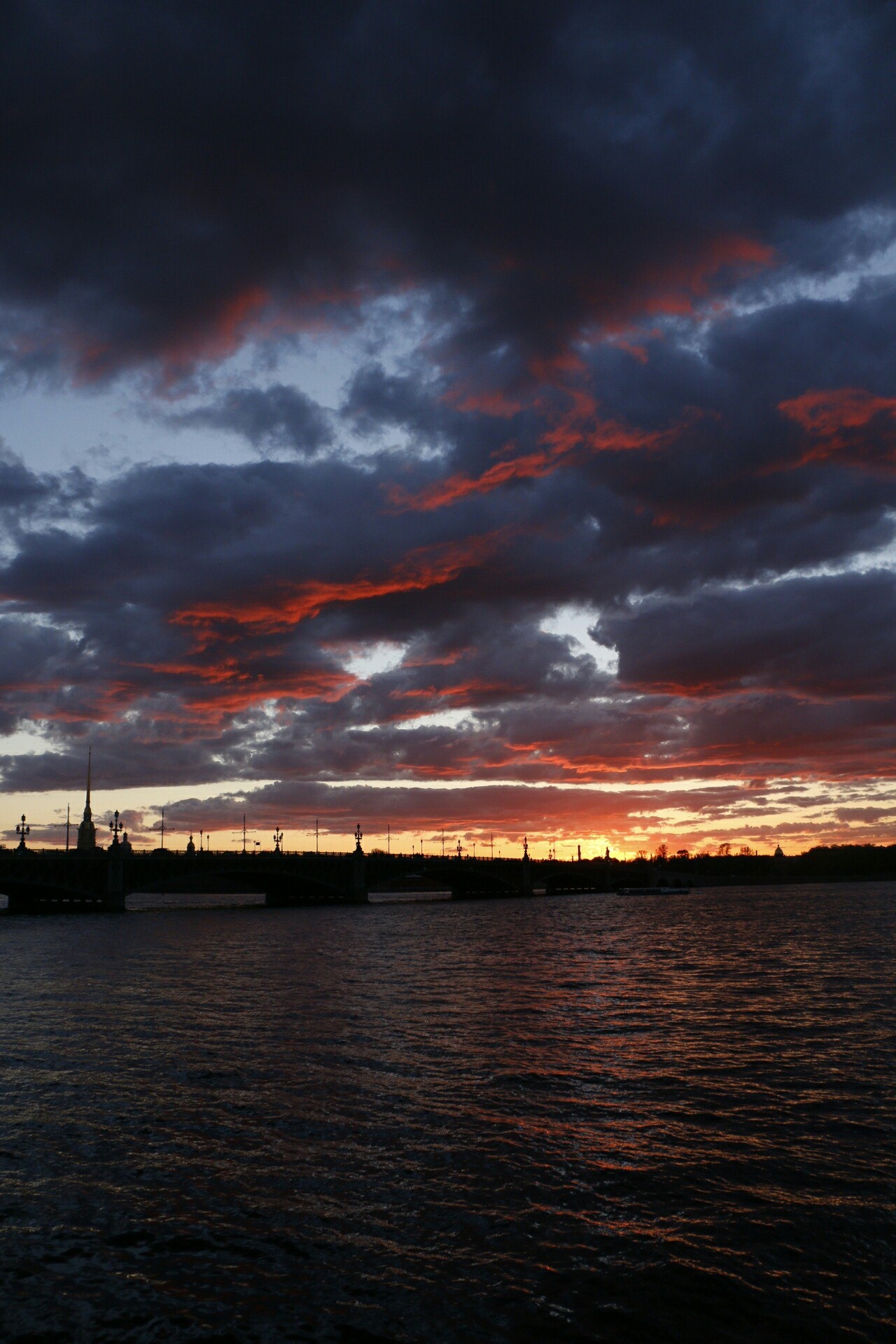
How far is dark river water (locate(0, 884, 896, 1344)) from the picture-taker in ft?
41.8

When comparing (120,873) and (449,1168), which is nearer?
(449,1168)

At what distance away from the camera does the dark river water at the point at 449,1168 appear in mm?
12734

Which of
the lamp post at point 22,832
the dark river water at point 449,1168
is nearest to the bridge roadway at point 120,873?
the lamp post at point 22,832

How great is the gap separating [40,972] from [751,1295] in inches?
2080

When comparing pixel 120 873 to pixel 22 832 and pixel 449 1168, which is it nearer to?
pixel 22 832

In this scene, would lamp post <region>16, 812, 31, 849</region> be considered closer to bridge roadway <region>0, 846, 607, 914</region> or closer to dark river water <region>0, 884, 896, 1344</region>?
bridge roadway <region>0, 846, 607, 914</region>

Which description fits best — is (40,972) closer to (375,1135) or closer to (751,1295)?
(375,1135)

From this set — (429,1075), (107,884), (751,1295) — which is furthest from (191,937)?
(751,1295)

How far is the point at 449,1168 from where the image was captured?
1806 centimetres

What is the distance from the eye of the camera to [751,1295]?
42.6 ft

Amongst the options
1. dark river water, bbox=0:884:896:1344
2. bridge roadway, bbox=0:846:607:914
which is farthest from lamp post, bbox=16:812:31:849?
dark river water, bbox=0:884:896:1344

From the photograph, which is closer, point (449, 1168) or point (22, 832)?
point (449, 1168)

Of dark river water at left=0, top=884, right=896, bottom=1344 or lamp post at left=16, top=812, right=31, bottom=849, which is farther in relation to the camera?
lamp post at left=16, top=812, right=31, bottom=849

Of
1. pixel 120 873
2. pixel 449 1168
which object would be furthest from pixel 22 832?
pixel 449 1168
